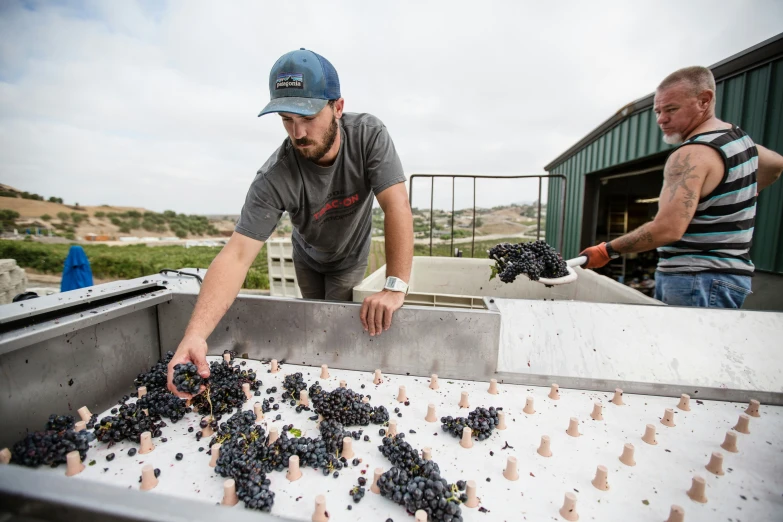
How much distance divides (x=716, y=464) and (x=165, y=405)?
1.71 meters

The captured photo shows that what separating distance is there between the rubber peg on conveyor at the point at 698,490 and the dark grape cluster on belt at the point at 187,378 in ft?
4.82

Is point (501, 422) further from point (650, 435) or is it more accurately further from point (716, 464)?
point (716, 464)

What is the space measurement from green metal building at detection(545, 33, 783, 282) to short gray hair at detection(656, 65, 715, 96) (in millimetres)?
2019

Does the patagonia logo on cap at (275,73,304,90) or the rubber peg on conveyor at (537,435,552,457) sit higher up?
the patagonia logo on cap at (275,73,304,90)

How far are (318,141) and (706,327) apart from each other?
1933 millimetres

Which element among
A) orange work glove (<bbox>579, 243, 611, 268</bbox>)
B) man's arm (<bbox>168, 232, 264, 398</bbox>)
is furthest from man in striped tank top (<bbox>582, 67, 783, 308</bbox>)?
man's arm (<bbox>168, 232, 264, 398</bbox>)

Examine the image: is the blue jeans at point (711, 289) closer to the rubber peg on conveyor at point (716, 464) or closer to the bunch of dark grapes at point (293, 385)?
the rubber peg on conveyor at point (716, 464)

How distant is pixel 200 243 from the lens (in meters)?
36.0

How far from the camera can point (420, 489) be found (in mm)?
858

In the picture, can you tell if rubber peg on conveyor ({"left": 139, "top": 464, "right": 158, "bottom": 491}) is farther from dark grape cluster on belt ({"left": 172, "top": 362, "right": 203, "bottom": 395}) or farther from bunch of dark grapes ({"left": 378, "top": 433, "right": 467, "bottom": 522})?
bunch of dark grapes ({"left": 378, "top": 433, "right": 467, "bottom": 522})

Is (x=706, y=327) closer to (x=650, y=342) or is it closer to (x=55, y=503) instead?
(x=650, y=342)

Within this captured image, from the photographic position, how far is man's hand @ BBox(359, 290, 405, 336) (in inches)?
56.9

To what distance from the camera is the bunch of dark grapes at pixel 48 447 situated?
37.4 inches

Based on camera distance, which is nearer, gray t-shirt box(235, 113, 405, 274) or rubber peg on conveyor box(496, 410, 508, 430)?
rubber peg on conveyor box(496, 410, 508, 430)
